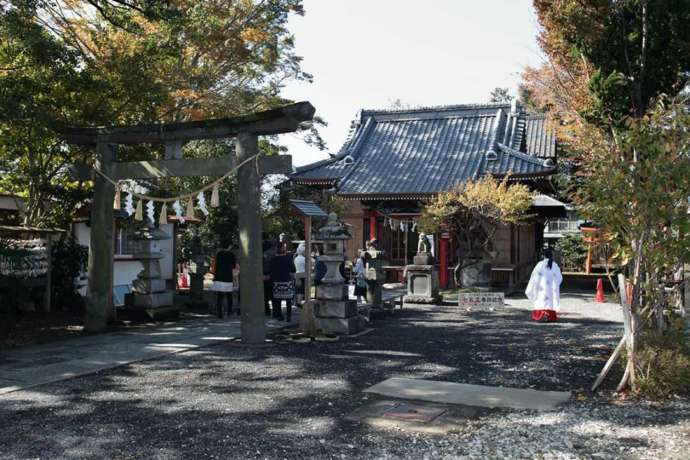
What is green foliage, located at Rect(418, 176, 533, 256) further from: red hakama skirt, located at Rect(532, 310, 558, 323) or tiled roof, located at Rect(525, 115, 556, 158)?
tiled roof, located at Rect(525, 115, 556, 158)

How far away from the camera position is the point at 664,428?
5207 mm

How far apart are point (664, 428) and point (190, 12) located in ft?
42.4

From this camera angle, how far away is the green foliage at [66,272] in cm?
1341

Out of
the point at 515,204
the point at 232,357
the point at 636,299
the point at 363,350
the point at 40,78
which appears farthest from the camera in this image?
the point at 515,204

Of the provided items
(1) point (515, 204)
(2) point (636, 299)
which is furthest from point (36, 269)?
(1) point (515, 204)

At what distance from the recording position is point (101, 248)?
36.2 ft

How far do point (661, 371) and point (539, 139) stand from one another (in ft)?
81.7

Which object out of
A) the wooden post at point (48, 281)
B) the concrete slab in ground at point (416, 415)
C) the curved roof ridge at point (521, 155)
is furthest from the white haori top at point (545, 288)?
the wooden post at point (48, 281)

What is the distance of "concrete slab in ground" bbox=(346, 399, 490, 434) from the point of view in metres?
5.30

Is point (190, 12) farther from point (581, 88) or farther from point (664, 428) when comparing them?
point (664, 428)

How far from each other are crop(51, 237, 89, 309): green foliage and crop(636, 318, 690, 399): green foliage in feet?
37.8

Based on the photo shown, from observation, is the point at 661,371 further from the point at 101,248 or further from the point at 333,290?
the point at 101,248

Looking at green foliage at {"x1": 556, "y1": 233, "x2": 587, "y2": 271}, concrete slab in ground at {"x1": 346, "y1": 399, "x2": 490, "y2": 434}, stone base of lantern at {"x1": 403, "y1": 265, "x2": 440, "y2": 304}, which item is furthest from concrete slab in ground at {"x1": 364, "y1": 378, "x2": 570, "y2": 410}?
green foliage at {"x1": 556, "y1": 233, "x2": 587, "y2": 271}

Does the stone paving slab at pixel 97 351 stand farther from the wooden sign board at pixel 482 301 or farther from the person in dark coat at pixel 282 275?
the wooden sign board at pixel 482 301
